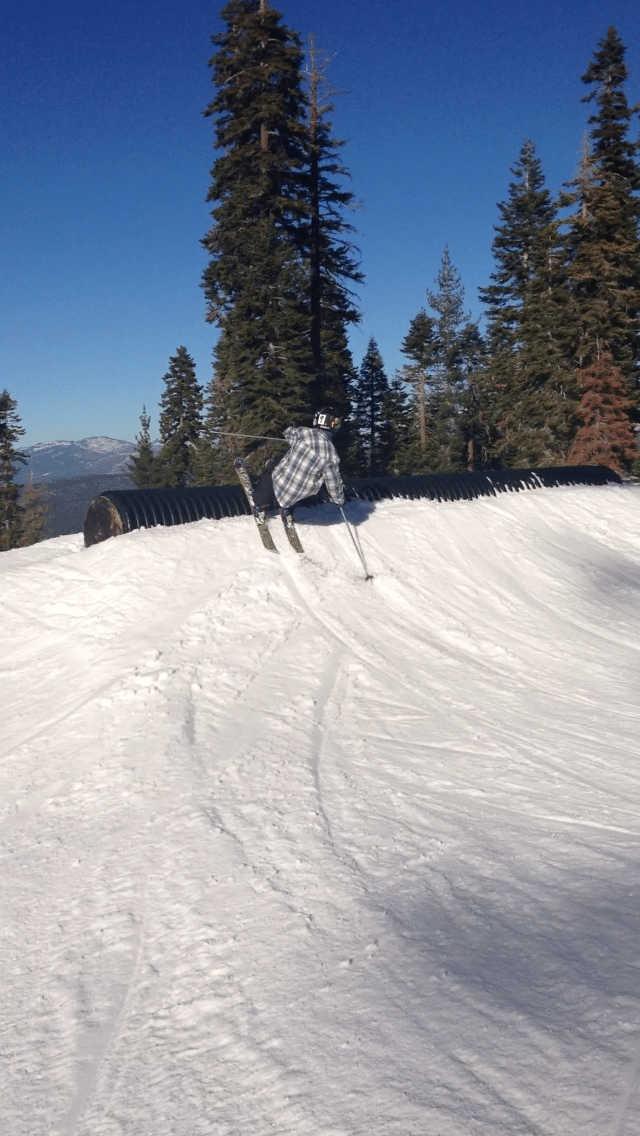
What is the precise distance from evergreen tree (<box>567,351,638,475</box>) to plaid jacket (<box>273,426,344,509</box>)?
794 inches

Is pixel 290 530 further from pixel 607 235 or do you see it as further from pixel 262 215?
pixel 607 235

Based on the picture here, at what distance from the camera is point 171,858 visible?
414 cm

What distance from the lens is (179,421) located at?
5341cm

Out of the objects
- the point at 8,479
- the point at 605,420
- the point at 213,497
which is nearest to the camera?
the point at 213,497

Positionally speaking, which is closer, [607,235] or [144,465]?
[607,235]

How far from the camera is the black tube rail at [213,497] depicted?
9844 millimetres

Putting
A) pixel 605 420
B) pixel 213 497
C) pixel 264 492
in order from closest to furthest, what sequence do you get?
1. pixel 264 492
2. pixel 213 497
3. pixel 605 420

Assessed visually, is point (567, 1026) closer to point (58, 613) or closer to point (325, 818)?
point (325, 818)

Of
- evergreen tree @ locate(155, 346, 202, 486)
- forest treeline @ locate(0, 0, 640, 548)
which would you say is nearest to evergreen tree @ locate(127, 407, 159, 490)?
evergreen tree @ locate(155, 346, 202, 486)

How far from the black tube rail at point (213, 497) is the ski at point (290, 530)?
1.30 m

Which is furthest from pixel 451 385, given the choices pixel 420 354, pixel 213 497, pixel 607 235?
pixel 213 497

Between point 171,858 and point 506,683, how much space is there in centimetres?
395

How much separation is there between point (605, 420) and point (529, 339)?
6.55 m

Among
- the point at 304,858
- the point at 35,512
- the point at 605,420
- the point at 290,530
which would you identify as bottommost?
the point at 35,512
